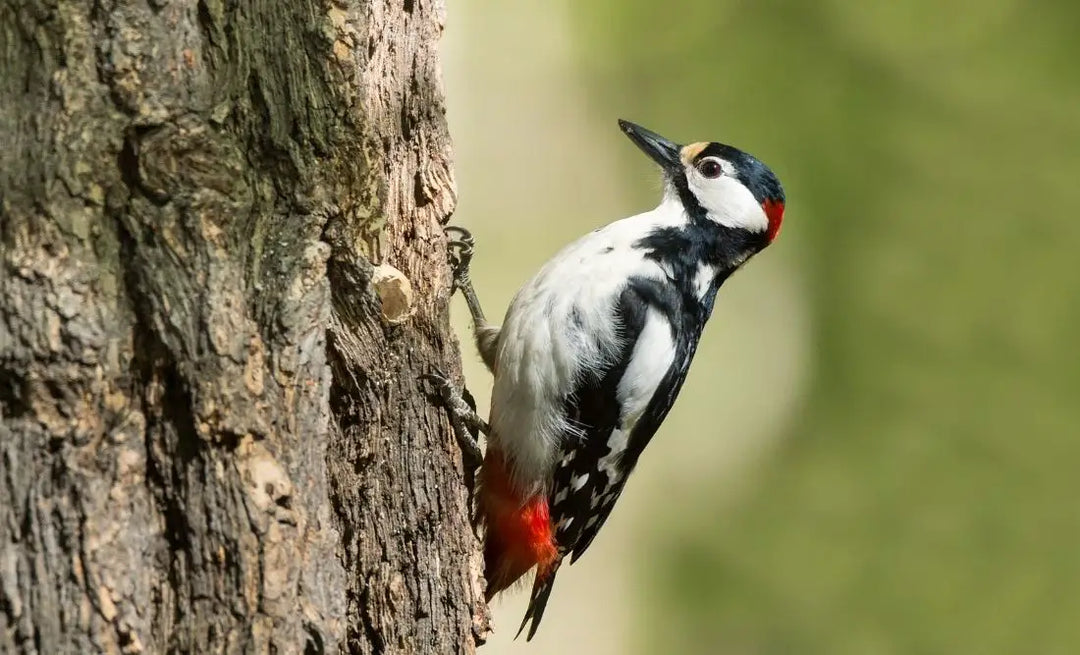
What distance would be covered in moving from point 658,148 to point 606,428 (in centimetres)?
83

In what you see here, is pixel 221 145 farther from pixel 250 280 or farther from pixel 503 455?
pixel 503 455

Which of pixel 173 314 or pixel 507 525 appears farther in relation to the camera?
pixel 507 525

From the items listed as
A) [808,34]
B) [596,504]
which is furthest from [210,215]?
[808,34]

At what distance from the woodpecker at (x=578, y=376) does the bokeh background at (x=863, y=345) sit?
3.63 ft

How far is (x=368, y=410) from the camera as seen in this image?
67.9 inches

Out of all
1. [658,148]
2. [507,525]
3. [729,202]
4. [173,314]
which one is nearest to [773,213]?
[729,202]

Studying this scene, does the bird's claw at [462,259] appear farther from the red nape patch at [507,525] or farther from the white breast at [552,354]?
the red nape patch at [507,525]

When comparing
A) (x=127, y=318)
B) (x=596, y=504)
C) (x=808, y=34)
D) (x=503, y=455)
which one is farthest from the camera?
(x=808, y=34)

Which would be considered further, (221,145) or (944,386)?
(944,386)

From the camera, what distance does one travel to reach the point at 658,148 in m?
2.81

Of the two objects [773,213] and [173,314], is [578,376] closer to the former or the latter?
[773,213]

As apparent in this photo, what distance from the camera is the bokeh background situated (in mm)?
3764

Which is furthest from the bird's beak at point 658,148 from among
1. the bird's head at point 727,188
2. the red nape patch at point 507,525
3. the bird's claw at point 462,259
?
the red nape patch at point 507,525

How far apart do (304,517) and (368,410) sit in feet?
1.14
